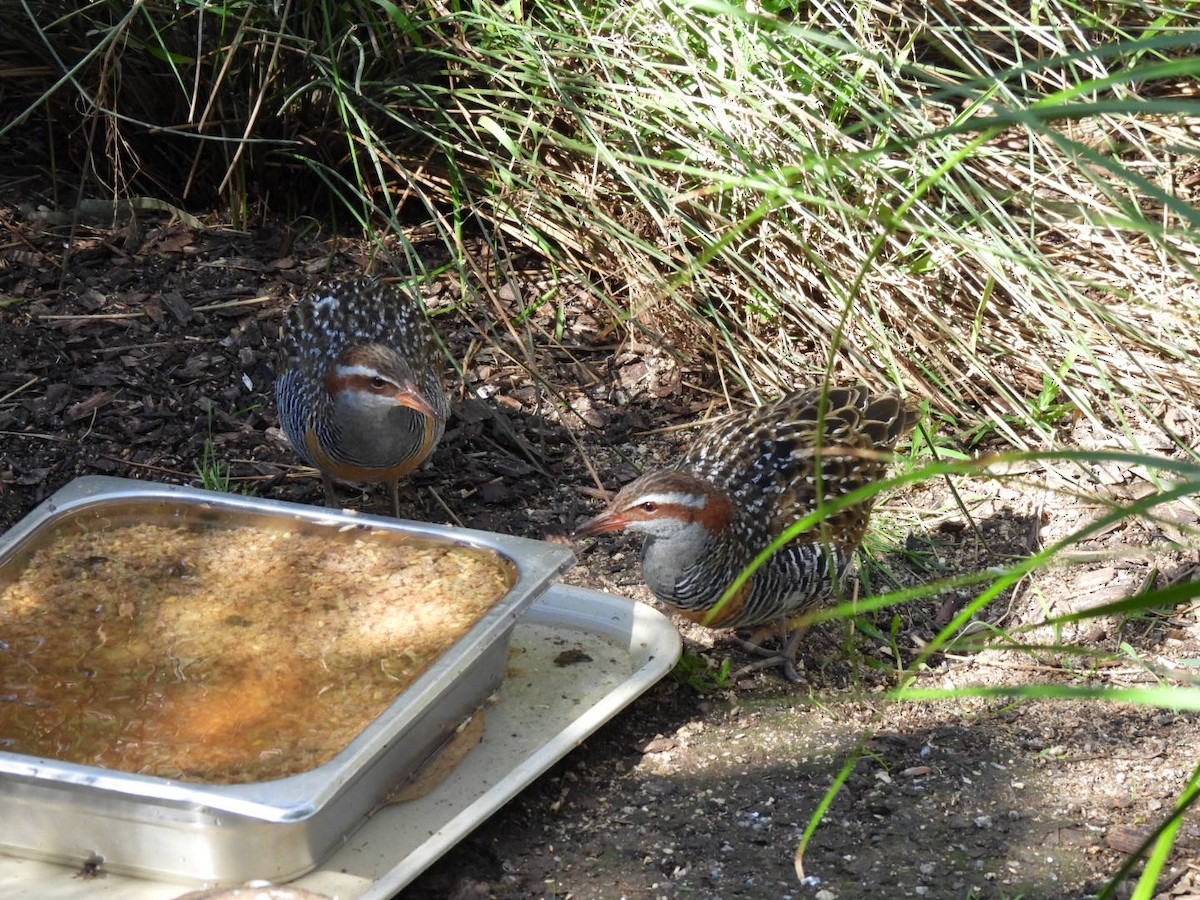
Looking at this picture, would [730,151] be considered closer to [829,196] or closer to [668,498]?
[829,196]

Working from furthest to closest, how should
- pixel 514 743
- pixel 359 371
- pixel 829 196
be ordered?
pixel 829 196 → pixel 359 371 → pixel 514 743

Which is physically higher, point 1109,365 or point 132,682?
point 1109,365

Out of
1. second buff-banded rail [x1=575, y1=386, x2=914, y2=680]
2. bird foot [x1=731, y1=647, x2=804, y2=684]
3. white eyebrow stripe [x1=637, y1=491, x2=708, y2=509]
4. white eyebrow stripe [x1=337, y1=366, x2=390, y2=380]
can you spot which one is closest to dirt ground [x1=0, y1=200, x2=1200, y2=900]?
bird foot [x1=731, y1=647, x2=804, y2=684]

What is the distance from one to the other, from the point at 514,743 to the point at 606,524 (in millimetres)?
791

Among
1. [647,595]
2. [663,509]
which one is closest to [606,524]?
[663,509]

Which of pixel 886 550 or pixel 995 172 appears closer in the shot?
pixel 886 550

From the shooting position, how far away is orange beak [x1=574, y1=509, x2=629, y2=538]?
169 inches

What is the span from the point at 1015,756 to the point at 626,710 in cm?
114

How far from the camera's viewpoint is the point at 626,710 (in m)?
4.18

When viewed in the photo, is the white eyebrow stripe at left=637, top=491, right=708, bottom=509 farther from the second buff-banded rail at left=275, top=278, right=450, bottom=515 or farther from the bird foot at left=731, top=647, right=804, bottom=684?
the second buff-banded rail at left=275, top=278, right=450, bottom=515

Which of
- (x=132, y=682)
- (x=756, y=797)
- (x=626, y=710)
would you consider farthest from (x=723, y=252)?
(x=132, y=682)

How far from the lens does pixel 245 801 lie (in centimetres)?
300

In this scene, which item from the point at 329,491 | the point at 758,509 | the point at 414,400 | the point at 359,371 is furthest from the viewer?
the point at 329,491

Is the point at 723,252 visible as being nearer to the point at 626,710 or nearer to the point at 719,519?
the point at 719,519
